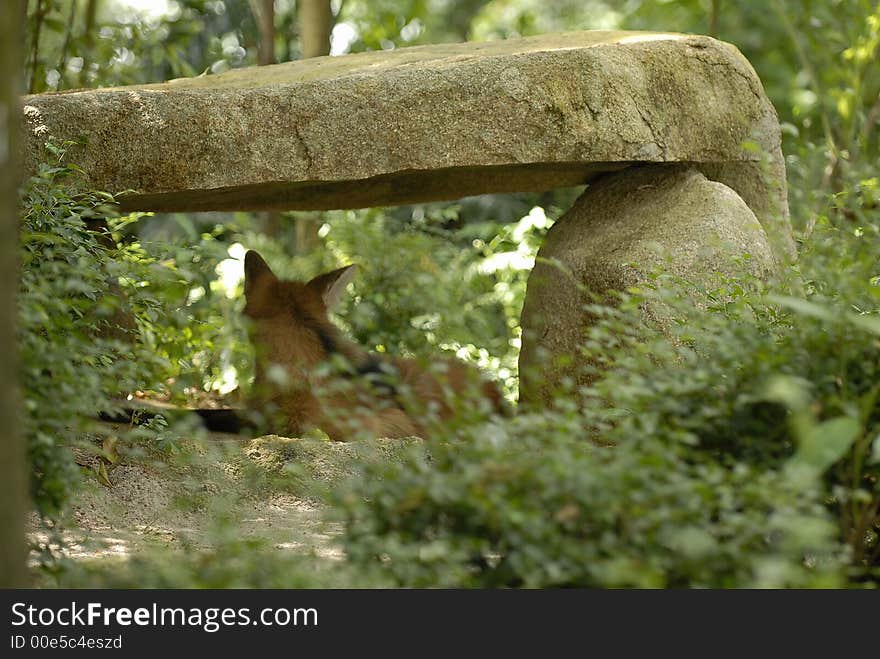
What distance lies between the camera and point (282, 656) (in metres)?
2.57

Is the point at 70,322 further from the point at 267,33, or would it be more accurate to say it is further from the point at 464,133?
the point at 267,33

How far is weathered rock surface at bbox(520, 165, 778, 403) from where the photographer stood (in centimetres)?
509

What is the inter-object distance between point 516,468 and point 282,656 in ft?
2.46

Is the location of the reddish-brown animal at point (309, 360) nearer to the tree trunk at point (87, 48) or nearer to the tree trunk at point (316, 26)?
the tree trunk at point (87, 48)

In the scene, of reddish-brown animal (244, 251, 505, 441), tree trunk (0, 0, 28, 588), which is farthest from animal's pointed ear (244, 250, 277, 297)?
tree trunk (0, 0, 28, 588)

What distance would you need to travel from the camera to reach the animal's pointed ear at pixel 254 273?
5637 mm

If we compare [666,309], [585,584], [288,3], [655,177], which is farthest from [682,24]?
[585,584]

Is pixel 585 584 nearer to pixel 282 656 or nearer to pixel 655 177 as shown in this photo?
pixel 282 656

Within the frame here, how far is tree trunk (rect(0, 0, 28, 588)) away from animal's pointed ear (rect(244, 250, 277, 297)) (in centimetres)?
340

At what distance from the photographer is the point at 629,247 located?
523cm

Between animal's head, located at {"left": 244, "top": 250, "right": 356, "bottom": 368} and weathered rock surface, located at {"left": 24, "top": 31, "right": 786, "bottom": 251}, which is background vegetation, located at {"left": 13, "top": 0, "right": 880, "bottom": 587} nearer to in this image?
weathered rock surface, located at {"left": 24, "top": 31, "right": 786, "bottom": 251}

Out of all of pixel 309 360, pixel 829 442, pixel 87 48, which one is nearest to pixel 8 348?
pixel 829 442

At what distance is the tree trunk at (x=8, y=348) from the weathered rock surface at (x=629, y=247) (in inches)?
116

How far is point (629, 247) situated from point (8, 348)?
3.62m
